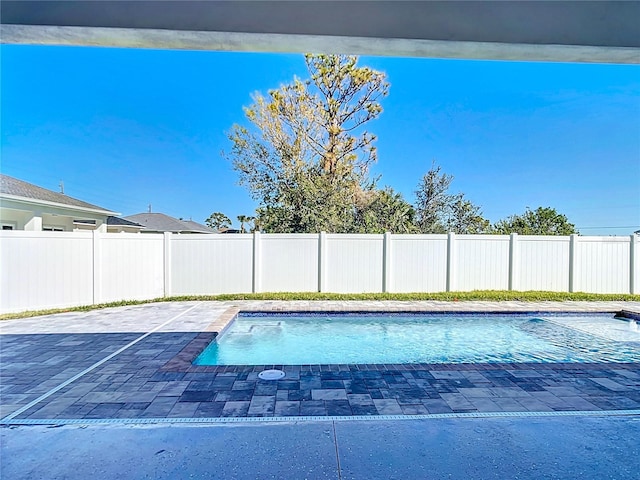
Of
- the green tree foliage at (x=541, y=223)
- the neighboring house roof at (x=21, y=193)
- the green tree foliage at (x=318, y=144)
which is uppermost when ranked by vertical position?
the green tree foliage at (x=318, y=144)

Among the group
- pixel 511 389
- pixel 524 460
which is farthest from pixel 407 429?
pixel 511 389

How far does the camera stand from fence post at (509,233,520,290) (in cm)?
966

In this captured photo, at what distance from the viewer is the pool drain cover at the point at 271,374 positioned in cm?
388

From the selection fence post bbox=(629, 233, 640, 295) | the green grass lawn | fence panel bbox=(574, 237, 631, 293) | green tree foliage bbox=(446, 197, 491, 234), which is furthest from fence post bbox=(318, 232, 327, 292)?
fence post bbox=(629, 233, 640, 295)

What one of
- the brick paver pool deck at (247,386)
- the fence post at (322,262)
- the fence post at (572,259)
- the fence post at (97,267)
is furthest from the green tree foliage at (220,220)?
the brick paver pool deck at (247,386)

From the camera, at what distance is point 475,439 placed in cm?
262

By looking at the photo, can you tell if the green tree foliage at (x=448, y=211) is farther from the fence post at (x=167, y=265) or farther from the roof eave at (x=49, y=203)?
the roof eave at (x=49, y=203)

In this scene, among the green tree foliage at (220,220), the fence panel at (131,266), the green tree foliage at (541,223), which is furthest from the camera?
the green tree foliage at (220,220)

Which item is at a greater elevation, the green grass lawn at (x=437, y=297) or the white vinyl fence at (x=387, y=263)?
the white vinyl fence at (x=387, y=263)

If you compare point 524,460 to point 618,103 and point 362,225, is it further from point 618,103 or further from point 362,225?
point 618,103

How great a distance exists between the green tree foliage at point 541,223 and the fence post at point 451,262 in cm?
378

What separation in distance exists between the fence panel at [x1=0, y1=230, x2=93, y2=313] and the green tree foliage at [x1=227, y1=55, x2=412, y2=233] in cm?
529

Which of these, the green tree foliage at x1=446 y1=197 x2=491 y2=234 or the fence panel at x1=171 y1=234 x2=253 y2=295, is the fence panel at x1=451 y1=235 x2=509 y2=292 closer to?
the green tree foliage at x1=446 y1=197 x2=491 y2=234

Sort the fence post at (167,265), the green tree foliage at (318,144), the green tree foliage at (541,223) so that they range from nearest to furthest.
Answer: the fence post at (167,265) → the green tree foliage at (541,223) → the green tree foliage at (318,144)
